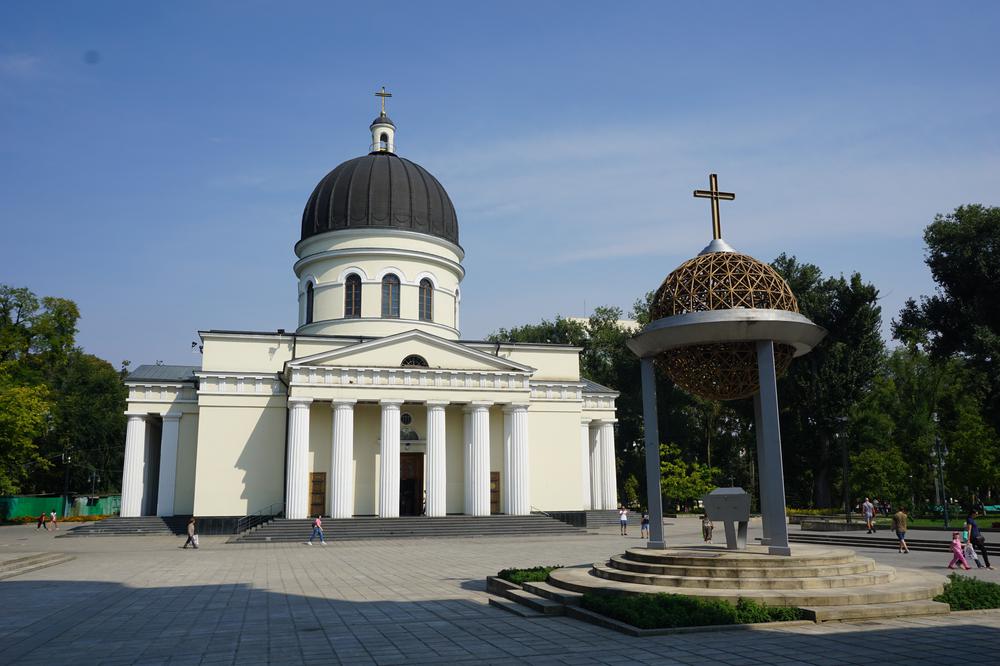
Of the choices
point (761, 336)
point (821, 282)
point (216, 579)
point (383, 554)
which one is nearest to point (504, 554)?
point (383, 554)

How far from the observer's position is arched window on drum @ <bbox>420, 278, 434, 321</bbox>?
139 feet

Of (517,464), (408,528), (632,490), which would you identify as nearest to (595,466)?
(517,464)

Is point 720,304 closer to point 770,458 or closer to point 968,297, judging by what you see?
point 770,458

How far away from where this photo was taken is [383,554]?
972 inches

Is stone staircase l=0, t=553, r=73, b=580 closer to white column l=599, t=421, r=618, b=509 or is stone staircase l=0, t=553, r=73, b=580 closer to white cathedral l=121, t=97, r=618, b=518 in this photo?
white cathedral l=121, t=97, r=618, b=518

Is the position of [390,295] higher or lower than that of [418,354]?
higher

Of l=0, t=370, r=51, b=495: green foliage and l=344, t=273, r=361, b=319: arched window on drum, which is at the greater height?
l=344, t=273, r=361, b=319: arched window on drum

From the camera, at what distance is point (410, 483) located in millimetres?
38844

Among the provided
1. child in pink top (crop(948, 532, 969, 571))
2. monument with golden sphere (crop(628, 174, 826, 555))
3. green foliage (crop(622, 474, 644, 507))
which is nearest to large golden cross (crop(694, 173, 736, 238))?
monument with golden sphere (crop(628, 174, 826, 555))

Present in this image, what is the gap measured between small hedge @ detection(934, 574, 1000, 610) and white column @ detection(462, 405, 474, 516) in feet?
84.4

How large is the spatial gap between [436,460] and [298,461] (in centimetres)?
633

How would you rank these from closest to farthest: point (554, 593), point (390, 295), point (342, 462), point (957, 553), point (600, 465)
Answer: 1. point (554, 593)
2. point (957, 553)
3. point (342, 462)
4. point (390, 295)
5. point (600, 465)

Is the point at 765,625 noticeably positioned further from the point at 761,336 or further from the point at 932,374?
the point at 932,374

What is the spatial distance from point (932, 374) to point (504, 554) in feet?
143
